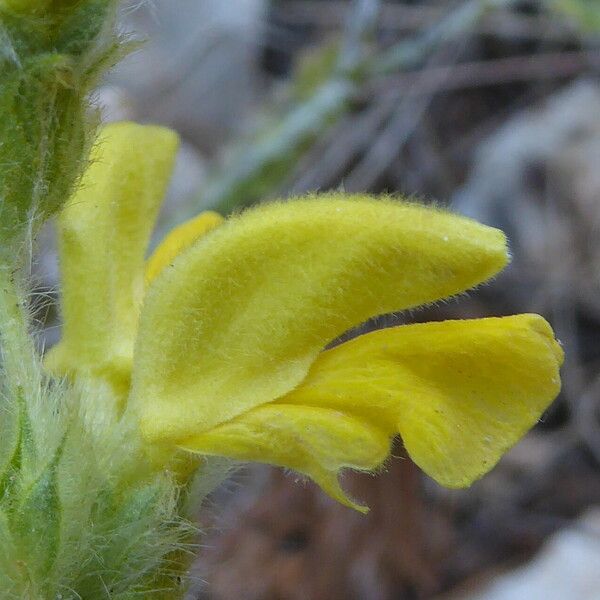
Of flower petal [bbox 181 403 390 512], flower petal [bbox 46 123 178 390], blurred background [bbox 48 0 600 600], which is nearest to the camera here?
flower petal [bbox 181 403 390 512]

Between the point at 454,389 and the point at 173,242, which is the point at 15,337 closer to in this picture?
the point at 173,242

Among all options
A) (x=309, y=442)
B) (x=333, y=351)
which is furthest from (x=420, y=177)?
(x=309, y=442)

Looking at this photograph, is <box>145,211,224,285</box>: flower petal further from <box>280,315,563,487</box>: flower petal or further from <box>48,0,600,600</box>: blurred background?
<box>280,315,563,487</box>: flower petal

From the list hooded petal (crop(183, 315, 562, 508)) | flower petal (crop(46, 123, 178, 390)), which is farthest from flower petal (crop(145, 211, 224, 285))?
hooded petal (crop(183, 315, 562, 508))

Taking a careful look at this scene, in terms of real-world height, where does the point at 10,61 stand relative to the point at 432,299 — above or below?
above

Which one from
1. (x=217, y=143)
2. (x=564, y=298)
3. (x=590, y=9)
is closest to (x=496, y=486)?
(x=564, y=298)

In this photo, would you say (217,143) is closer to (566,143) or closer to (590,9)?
(566,143)
